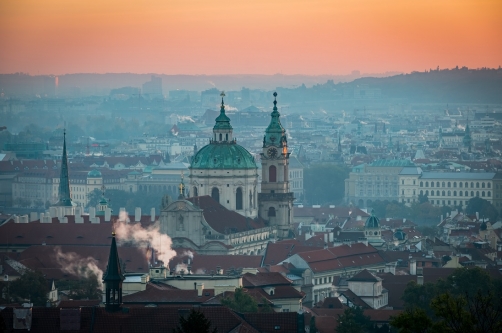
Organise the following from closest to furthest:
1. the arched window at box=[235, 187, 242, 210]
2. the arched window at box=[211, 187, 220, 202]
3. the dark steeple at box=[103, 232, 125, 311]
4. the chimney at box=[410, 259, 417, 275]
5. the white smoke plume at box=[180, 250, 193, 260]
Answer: the dark steeple at box=[103, 232, 125, 311], the white smoke plume at box=[180, 250, 193, 260], the chimney at box=[410, 259, 417, 275], the arched window at box=[211, 187, 220, 202], the arched window at box=[235, 187, 242, 210]

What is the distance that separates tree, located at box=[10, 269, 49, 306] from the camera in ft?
223

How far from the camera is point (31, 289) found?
69.1m

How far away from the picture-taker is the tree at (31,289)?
67.9 metres

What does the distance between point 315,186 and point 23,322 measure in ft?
354

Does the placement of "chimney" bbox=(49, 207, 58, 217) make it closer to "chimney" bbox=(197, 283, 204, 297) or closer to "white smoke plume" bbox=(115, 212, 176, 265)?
"white smoke plume" bbox=(115, 212, 176, 265)

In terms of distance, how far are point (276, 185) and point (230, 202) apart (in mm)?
3878

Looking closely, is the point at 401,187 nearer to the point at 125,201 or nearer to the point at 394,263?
the point at 125,201

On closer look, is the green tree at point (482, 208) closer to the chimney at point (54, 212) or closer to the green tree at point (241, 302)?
the chimney at point (54, 212)

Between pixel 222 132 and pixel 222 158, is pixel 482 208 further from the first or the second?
pixel 222 158

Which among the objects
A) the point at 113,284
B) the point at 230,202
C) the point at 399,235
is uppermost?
the point at 113,284

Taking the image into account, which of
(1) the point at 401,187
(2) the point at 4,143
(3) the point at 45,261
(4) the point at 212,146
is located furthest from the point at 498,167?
(3) the point at 45,261

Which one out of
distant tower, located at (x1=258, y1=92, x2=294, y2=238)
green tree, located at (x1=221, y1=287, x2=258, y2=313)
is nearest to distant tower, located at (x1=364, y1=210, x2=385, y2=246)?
distant tower, located at (x1=258, y1=92, x2=294, y2=238)

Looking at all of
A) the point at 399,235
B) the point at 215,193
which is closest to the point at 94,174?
the point at 399,235

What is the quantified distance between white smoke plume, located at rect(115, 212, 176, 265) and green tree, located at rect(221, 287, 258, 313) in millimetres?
16720
